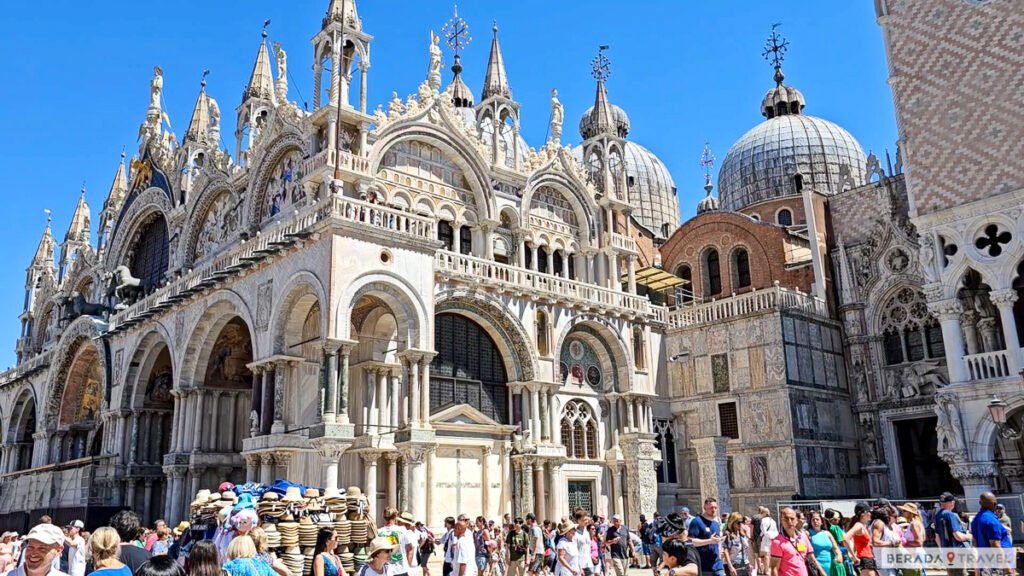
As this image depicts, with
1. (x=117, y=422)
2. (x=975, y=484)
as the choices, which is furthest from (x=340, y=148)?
(x=975, y=484)

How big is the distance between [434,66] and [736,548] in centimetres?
1800

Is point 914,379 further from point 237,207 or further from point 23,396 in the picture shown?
point 23,396

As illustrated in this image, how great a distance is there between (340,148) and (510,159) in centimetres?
713

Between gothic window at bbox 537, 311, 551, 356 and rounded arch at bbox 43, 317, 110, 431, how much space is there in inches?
676

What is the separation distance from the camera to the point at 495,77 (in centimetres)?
3219

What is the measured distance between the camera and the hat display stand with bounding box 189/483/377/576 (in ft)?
37.4

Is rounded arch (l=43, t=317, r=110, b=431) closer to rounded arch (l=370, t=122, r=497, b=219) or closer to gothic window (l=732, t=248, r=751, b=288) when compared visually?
rounded arch (l=370, t=122, r=497, b=219)

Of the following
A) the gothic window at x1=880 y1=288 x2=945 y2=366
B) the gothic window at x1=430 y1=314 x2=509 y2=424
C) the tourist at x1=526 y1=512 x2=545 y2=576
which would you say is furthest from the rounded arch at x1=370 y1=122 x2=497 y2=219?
the gothic window at x1=880 y1=288 x2=945 y2=366

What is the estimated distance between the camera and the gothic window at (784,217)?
43459mm

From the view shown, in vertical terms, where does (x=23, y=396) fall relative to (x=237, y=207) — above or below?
below

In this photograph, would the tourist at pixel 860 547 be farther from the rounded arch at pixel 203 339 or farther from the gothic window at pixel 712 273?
the gothic window at pixel 712 273

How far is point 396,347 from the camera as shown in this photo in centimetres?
2245

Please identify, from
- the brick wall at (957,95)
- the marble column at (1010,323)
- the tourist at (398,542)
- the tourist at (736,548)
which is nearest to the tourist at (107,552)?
the tourist at (398,542)

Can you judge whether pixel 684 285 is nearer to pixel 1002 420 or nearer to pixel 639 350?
pixel 639 350
